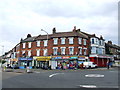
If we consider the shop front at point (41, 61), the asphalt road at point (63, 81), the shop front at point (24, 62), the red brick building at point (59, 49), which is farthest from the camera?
the shop front at point (24, 62)

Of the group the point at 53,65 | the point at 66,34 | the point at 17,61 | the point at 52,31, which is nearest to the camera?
the point at 53,65

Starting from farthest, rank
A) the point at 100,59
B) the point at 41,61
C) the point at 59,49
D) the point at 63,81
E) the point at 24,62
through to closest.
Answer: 1. the point at 24,62
2. the point at 100,59
3. the point at 41,61
4. the point at 59,49
5. the point at 63,81

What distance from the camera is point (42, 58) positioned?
Result: 5109 cm

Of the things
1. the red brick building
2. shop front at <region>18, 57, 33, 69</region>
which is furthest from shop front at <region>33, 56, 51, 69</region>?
shop front at <region>18, 57, 33, 69</region>

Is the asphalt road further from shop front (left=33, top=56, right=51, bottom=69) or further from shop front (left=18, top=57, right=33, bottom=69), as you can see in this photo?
shop front (left=18, top=57, right=33, bottom=69)

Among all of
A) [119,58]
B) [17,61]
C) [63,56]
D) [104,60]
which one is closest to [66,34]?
[63,56]

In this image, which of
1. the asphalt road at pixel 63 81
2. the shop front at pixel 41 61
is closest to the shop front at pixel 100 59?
the shop front at pixel 41 61

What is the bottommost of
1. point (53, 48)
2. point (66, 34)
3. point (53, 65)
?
point (53, 65)

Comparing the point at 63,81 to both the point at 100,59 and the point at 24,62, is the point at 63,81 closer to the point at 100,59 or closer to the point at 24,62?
the point at 100,59

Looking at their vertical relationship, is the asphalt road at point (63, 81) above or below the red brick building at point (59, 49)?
below

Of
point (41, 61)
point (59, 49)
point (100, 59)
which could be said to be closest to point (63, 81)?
point (59, 49)

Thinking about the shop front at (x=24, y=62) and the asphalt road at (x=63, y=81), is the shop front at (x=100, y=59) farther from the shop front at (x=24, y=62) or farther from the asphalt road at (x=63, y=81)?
the asphalt road at (x=63, y=81)

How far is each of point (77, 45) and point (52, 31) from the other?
10826mm

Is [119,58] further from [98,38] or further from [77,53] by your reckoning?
[77,53]
